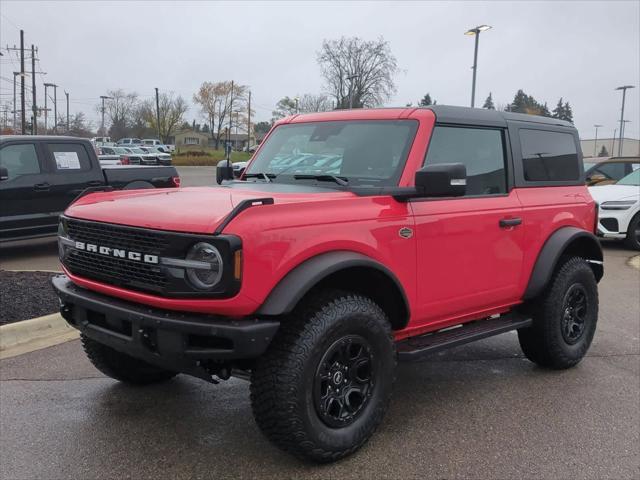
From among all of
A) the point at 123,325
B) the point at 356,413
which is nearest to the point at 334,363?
the point at 356,413

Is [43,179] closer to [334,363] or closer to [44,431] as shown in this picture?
[44,431]

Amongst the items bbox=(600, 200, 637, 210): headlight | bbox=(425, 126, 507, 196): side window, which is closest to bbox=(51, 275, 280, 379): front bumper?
bbox=(425, 126, 507, 196): side window

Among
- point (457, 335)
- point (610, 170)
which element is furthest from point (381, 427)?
point (610, 170)

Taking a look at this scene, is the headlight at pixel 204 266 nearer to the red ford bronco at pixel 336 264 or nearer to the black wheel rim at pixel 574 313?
the red ford bronco at pixel 336 264

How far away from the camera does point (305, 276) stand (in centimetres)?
299

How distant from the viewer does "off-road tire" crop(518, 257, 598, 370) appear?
15.1 ft

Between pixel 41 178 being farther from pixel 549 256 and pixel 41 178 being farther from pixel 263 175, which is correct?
pixel 549 256

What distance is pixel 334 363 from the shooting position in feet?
10.7

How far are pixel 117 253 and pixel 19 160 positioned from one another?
6948 millimetres

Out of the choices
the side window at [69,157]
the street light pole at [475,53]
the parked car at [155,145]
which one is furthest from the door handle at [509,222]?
the parked car at [155,145]

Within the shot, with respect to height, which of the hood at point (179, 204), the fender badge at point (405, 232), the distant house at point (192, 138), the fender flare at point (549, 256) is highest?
the distant house at point (192, 138)

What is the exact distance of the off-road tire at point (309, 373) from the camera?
2.99m

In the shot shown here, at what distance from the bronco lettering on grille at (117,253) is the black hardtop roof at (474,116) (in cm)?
210

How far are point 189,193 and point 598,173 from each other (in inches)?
494
